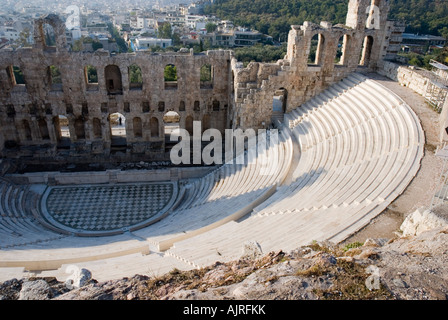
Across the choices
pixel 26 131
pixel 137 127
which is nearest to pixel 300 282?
pixel 137 127

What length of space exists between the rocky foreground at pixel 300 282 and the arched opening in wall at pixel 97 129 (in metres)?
17.1

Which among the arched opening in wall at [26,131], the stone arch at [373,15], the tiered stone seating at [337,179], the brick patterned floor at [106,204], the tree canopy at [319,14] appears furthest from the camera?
the tree canopy at [319,14]

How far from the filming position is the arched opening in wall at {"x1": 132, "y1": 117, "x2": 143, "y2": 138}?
23544 millimetres

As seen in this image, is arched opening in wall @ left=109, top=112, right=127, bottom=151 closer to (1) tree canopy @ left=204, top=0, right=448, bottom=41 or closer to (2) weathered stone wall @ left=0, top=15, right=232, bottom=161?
(2) weathered stone wall @ left=0, top=15, right=232, bottom=161

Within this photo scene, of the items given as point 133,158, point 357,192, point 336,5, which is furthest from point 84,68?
point 336,5

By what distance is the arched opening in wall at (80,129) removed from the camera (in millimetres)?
23362

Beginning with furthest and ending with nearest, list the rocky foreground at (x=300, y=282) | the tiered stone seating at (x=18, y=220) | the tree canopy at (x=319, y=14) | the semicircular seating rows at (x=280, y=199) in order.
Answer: the tree canopy at (x=319, y=14) < the tiered stone seating at (x=18, y=220) < the semicircular seating rows at (x=280, y=199) < the rocky foreground at (x=300, y=282)

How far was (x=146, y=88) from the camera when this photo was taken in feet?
72.5

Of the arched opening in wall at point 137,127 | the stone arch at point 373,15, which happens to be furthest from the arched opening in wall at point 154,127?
the stone arch at point 373,15

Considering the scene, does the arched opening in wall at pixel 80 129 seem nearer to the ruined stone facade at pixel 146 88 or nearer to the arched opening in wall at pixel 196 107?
the ruined stone facade at pixel 146 88

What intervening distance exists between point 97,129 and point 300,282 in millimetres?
20504

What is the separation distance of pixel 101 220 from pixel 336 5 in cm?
7020

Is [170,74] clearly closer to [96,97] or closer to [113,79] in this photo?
[113,79]

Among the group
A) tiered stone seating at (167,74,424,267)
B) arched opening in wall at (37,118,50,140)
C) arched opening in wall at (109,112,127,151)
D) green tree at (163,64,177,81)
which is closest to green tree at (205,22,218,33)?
green tree at (163,64,177,81)
